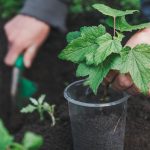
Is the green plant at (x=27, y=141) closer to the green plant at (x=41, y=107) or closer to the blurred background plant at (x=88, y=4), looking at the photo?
the green plant at (x=41, y=107)

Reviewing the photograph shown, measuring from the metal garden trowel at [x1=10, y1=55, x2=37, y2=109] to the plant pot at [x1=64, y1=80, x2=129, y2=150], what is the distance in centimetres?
89

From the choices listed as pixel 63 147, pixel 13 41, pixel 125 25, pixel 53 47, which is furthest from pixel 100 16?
pixel 125 25

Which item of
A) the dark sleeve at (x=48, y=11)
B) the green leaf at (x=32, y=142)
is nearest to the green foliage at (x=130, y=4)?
the dark sleeve at (x=48, y=11)

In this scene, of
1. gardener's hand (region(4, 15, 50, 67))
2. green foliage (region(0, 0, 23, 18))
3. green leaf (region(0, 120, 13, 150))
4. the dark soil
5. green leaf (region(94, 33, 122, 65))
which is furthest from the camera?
green foliage (region(0, 0, 23, 18))

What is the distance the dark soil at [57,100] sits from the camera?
5.35ft

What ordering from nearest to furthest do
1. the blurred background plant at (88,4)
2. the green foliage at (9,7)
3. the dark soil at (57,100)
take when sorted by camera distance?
the dark soil at (57,100)
the blurred background plant at (88,4)
the green foliage at (9,7)

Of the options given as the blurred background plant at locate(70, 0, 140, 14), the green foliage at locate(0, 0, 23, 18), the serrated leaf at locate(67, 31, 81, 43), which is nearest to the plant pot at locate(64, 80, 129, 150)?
the serrated leaf at locate(67, 31, 81, 43)

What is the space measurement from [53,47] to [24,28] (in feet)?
0.92

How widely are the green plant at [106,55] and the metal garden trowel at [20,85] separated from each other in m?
1.09

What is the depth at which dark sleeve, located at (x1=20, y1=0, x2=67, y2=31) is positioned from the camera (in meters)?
2.48

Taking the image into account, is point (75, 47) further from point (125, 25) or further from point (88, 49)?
point (125, 25)

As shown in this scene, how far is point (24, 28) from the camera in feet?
8.00

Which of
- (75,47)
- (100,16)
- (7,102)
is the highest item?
(75,47)

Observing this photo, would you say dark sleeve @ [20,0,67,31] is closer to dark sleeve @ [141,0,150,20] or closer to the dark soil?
the dark soil
